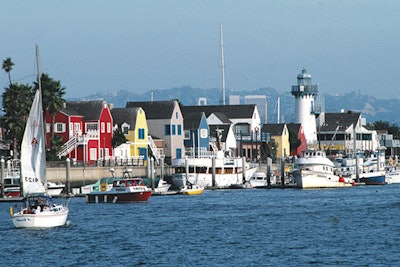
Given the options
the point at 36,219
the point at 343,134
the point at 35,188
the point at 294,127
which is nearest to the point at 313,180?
the point at 294,127

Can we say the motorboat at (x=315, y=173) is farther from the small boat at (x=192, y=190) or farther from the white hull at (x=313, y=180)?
the small boat at (x=192, y=190)

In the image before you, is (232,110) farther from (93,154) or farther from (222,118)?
(93,154)

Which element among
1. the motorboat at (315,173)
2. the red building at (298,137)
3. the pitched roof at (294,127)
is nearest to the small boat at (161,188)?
the motorboat at (315,173)

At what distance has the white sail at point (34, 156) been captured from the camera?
201 feet

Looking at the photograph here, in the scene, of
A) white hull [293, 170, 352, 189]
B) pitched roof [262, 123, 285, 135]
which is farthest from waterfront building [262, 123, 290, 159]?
white hull [293, 170, 352, 189]

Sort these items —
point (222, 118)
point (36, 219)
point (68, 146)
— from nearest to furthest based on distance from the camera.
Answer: point (36, 219)
point (68, 146)
point (222, 118)

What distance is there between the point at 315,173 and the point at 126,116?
21907mm

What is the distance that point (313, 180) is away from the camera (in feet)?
375

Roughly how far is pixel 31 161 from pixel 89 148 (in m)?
49.3

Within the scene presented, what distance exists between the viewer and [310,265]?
4562 centimetres

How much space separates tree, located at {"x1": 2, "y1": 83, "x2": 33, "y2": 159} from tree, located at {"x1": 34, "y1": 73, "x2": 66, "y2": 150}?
1.70m

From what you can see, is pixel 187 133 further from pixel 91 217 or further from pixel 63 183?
pixel 91 217

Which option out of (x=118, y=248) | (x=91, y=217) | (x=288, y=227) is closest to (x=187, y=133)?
(x=91, y=217)

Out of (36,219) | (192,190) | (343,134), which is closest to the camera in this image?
(36,219)
